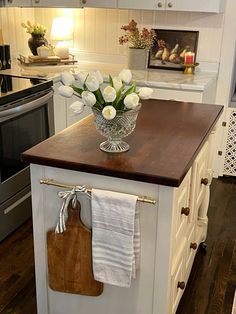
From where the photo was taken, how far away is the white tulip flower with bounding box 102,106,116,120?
1.69m

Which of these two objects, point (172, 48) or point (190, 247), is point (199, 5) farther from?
point (190, 247)

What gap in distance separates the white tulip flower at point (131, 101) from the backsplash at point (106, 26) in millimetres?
2307

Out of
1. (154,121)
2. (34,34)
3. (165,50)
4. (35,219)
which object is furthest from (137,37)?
(35,219)

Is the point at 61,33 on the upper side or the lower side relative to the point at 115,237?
upper

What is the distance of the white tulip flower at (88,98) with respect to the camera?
5.56 ft

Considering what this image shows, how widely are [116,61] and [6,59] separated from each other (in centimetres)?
104

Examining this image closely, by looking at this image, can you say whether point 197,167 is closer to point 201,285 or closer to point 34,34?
point 201,285

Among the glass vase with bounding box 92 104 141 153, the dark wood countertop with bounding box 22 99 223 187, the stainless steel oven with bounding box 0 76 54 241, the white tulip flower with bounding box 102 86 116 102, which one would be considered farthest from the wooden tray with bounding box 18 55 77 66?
the white tulip flower with bounding box 102 86 116 102

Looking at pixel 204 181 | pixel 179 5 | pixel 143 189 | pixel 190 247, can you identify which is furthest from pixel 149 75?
pixel 143 189

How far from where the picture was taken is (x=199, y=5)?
11.2 ft

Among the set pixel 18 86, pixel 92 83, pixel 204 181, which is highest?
pixel 92 83

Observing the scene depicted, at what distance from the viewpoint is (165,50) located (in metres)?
3.89

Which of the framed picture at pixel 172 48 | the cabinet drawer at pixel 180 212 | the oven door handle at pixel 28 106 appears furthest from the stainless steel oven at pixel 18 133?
the cabinet drawer at pixel 180 212

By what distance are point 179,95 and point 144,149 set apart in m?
1.59
